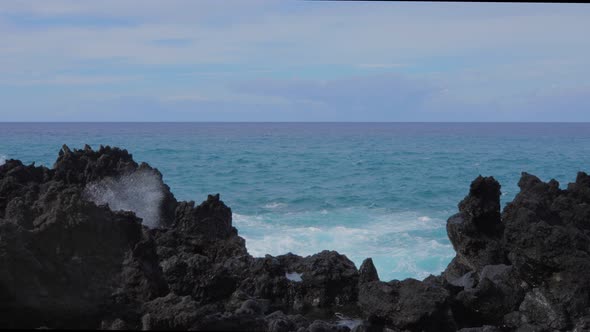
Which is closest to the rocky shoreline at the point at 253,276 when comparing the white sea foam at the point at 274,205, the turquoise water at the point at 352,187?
the turquoise water at the point at 352,187

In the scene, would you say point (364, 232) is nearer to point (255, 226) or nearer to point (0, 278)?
point (255, 226)

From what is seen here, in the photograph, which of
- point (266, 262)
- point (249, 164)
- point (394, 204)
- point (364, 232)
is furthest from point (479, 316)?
point (249, 164)

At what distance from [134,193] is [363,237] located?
26.4 feet

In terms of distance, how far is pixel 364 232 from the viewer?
59.8 feet

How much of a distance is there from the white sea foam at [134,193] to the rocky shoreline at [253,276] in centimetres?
103

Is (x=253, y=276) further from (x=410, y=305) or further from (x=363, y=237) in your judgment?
(x=363, y=237)

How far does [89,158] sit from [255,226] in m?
7.88

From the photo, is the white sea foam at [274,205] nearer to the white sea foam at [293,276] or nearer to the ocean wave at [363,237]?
the ocean wave at [363,237]

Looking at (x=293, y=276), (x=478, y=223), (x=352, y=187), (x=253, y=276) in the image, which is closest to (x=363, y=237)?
(x=478, y=223)

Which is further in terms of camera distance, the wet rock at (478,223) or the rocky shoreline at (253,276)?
the wet rock at (478,223)

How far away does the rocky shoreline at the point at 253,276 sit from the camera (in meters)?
4.61

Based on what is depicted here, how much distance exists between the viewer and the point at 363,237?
17297 millimetres

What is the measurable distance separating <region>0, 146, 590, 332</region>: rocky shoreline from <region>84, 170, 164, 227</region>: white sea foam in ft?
3.38

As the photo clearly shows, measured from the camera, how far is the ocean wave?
48.1 ft
